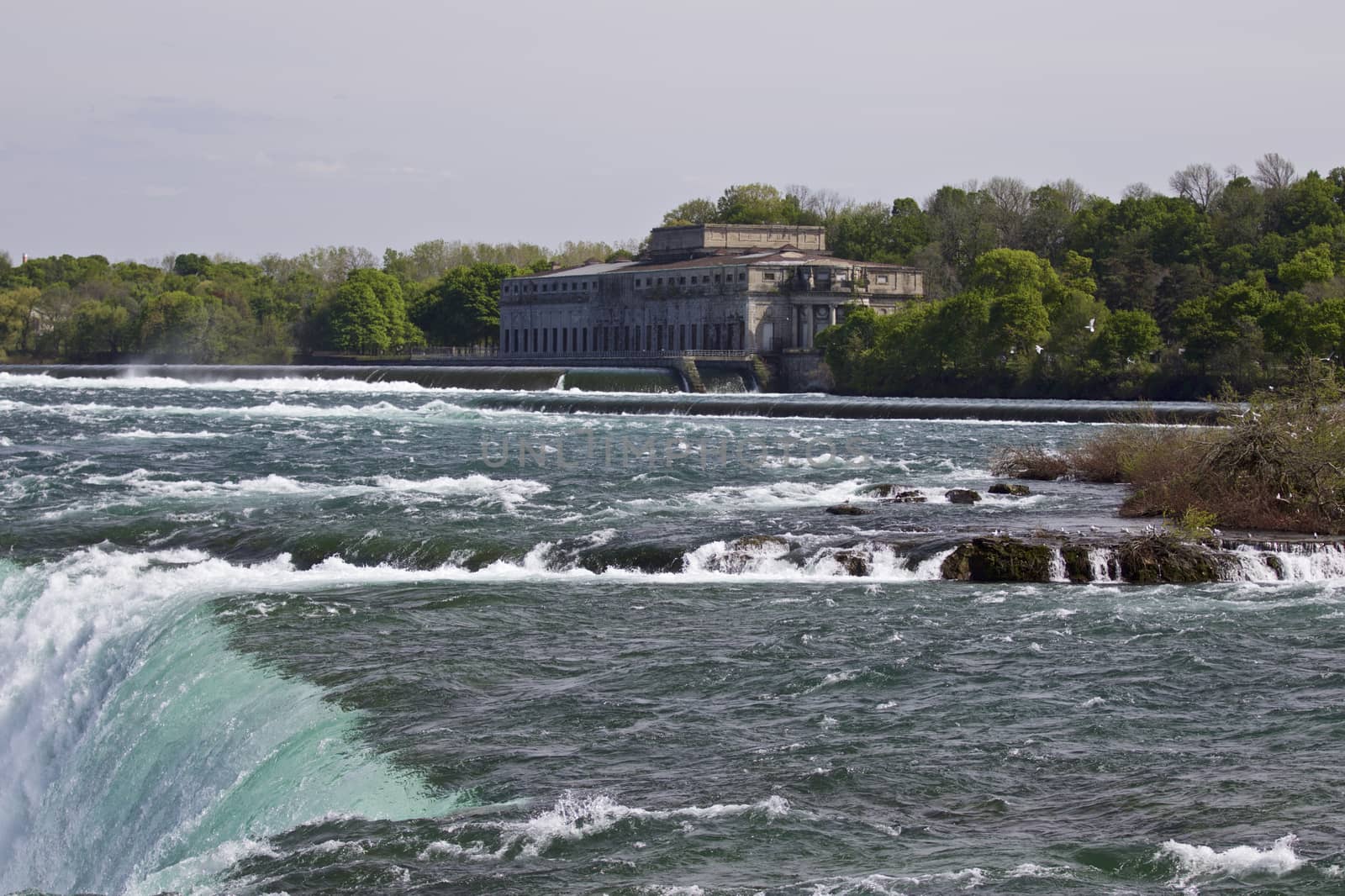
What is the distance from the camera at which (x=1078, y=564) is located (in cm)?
2644

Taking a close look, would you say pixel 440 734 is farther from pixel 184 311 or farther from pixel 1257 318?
pixel 184 311

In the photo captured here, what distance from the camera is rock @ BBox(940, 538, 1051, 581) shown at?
26438 mm

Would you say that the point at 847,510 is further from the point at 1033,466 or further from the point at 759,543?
the point at 1033,466

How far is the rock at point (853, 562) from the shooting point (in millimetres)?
27312

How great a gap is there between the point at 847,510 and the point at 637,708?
632 inches

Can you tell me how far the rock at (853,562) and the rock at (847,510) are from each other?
230 inches

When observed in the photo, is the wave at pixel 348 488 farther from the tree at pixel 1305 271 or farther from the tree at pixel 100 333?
the tree at pixel 100 333

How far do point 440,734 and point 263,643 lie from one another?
511 cm

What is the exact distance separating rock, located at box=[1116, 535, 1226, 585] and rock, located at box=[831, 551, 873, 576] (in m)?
4.16

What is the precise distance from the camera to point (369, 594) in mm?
25641

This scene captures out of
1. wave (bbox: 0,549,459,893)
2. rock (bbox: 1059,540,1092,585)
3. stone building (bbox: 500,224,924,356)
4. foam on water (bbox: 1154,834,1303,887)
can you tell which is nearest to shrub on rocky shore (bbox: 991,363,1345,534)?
rock (bbox: 1059,540,1092,585)

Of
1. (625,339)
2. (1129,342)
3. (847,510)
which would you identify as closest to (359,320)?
(625,339)

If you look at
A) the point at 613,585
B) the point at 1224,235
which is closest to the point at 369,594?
the point at 613,585

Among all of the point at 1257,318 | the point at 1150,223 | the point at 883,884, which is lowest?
the point at 883,884
